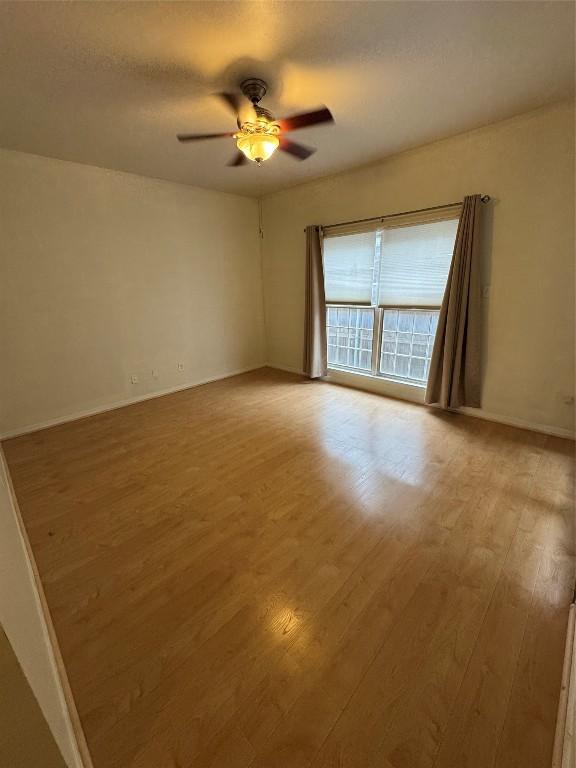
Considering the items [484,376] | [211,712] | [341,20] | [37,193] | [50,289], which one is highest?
[341,20]

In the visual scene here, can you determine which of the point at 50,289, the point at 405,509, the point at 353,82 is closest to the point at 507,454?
the point at 405,509

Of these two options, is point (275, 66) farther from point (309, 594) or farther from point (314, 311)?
point (309, 594)

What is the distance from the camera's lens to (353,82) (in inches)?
83.4

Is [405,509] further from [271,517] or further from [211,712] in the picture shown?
[211,712]

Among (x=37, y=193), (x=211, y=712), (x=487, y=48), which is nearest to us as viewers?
(x=211, y=712)

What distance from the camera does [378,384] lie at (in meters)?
4.12

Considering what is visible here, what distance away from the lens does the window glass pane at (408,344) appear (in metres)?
3.66

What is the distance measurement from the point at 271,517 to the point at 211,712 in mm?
975

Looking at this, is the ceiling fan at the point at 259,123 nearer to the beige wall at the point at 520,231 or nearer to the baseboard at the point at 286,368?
the beige wall at the point at 520,231

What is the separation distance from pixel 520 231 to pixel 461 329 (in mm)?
930

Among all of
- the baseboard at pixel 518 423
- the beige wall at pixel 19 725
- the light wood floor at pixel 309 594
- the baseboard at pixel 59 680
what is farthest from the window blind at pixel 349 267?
the beige wall at pixel 19 725

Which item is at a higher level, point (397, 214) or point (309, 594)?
point (397, 214)

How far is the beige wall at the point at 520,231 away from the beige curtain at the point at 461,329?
0.45 feet

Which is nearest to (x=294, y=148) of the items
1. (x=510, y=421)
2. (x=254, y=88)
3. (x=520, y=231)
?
(x=254, y=88)
